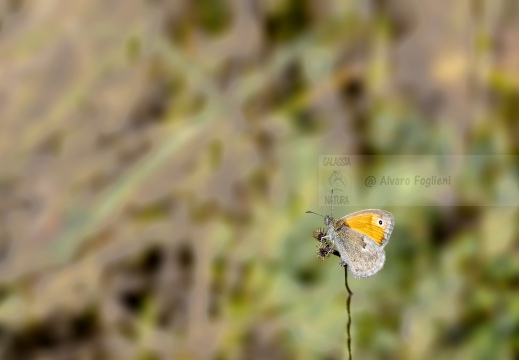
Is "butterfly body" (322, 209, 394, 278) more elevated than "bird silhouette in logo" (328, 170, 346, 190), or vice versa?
"bird silhouette in logo" (328, 170, 346, 190)

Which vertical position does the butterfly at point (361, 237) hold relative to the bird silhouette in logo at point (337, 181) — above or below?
below

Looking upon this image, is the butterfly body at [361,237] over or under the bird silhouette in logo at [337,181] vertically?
under

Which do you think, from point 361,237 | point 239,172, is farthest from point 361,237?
point 239,172

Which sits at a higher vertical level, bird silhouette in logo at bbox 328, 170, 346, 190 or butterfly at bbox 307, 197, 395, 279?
bird silhouette in logo at bbox 328, 170, 346, 190

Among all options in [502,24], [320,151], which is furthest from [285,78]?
[502,24]

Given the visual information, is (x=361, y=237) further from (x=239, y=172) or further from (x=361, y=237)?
(x=239, y=172)
